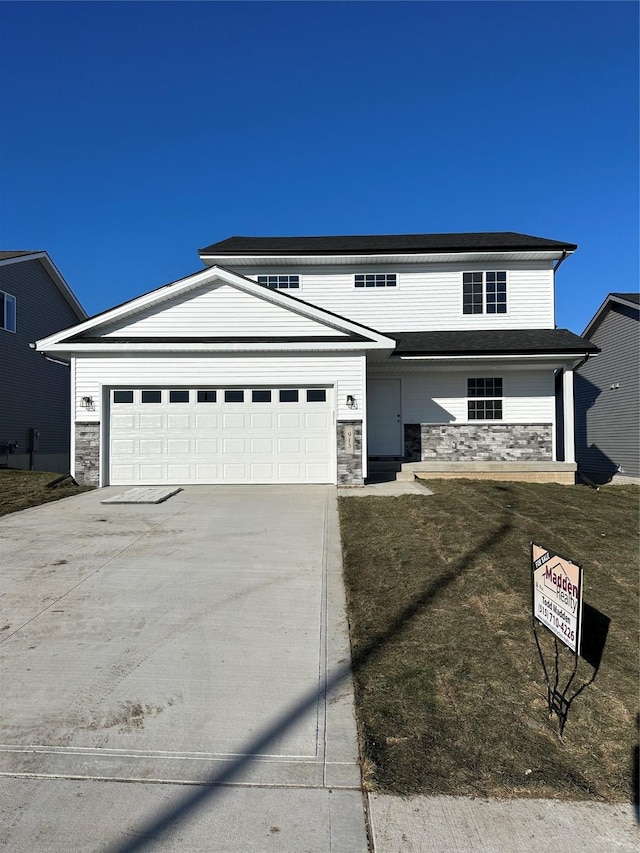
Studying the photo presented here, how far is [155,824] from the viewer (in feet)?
8.59

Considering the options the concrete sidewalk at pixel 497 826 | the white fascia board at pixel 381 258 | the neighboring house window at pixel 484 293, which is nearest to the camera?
the concrete sidewalk at pixel 497 826

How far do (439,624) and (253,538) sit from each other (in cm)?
365

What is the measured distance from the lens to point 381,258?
16703 mm

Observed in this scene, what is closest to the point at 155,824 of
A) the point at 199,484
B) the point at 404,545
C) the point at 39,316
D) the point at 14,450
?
the point at 404,545

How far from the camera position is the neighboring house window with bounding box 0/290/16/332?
19.0 m

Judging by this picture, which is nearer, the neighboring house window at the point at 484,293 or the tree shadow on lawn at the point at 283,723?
the tree shadow on lawn at the point at 283,723

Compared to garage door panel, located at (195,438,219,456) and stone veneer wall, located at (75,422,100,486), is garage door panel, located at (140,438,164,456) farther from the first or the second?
stone veneer wall, located at (75,422,100,486)

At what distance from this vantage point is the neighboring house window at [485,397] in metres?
15.7

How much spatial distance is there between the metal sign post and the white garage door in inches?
363

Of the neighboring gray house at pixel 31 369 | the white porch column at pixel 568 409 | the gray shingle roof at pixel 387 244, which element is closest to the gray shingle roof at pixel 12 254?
the neighboring gray house at pixel 31 369

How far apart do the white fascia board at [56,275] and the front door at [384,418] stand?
43.2 feet

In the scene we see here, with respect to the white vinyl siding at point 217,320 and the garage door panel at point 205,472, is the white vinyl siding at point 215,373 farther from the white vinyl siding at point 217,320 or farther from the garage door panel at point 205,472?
the garage door panel at point 205,472

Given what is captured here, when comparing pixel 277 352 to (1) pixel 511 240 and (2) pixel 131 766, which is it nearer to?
(1) pixel 511 240

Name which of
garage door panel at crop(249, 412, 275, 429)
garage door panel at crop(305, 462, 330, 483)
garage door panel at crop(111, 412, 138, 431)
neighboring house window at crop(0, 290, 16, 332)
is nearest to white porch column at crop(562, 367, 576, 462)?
garage door panel at crop(305, 462, 330, 483)
